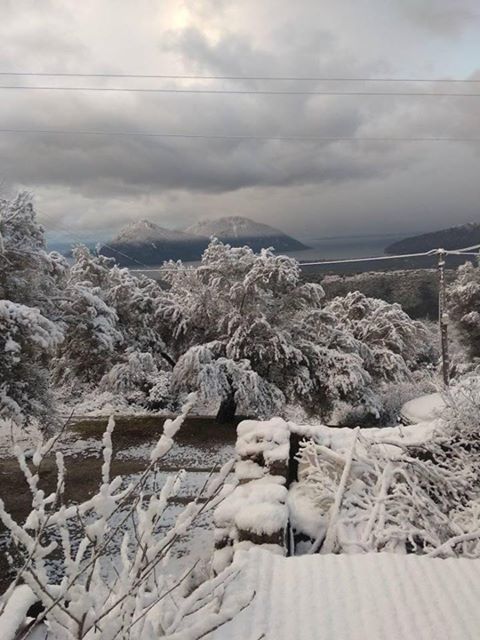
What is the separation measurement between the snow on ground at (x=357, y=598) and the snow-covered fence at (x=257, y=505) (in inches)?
22.9

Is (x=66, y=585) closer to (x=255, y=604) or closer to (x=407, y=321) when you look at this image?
(x=255, y=604)

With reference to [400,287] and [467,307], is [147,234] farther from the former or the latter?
[467,307]

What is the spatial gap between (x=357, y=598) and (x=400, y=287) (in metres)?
29.9

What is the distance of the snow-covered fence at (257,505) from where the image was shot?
3.91 meters

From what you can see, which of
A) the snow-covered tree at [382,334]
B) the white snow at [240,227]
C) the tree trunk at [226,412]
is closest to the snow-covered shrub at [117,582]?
the tree trunk at [226,412]

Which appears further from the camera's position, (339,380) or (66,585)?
(339,380)

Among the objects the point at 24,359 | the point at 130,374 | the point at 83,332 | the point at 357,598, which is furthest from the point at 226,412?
the point at 357,598

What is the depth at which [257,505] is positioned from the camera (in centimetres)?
419

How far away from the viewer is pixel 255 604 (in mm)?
2727

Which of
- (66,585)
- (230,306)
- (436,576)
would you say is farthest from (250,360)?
(66,585)

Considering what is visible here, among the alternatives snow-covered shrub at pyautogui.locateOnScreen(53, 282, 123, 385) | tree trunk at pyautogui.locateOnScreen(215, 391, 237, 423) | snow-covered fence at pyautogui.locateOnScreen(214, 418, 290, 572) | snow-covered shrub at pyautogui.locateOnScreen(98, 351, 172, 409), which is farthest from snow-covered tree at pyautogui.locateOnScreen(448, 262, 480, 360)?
snow-covered fence at pyautogui.locateOnScreen(214, 418, 290, 572)

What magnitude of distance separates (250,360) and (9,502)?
7.89 meters

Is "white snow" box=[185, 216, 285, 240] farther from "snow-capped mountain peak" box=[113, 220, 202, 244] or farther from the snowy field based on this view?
the snowy field

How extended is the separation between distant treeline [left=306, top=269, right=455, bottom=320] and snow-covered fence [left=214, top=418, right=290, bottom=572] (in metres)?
23.3
